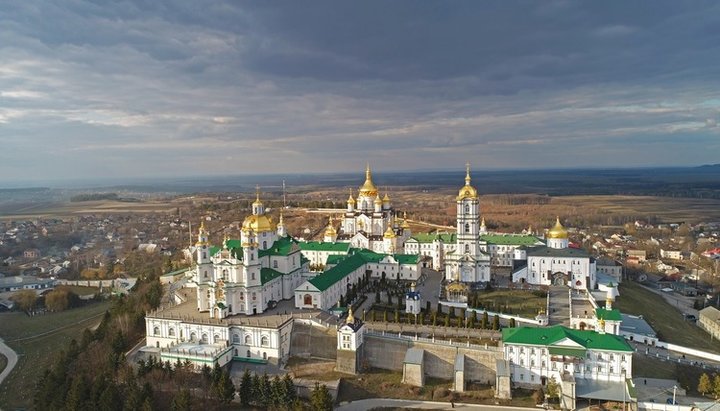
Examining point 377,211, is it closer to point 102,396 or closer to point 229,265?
point 229,265

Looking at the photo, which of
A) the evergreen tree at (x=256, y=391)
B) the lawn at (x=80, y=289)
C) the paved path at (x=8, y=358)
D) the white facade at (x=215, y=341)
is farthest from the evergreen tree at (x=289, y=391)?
the lawn at (x=80, y=289)

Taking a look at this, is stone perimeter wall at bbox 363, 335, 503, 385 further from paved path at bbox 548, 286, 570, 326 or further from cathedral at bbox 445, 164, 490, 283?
cathedral at bbox 445, 164, 490, 283

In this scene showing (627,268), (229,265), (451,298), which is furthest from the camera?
(627,268)

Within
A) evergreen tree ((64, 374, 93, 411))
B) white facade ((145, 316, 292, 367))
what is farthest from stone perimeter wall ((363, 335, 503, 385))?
evergreen tree ((64, 374, 93, 411))

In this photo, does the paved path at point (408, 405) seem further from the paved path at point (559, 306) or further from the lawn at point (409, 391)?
the paved path at point (559, 306)

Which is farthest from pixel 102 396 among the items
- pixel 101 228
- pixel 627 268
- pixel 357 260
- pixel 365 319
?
pixel 101 228

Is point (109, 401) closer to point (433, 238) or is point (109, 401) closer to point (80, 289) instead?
point (433, 238)

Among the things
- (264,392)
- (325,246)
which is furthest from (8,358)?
(264,392)
